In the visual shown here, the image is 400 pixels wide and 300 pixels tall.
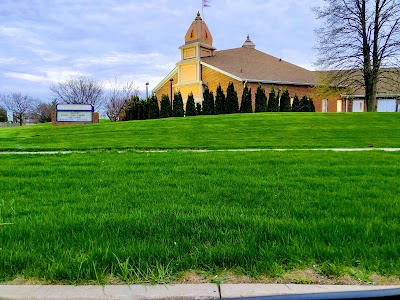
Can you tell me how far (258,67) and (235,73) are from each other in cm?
325

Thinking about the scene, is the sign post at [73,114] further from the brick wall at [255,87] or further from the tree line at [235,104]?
the brick wall at [255,87]

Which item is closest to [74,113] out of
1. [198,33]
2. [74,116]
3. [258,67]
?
[74,116]

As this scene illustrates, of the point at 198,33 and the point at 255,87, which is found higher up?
the point at 198,33

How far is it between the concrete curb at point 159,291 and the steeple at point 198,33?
106 feet

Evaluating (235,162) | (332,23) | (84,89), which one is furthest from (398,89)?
(84,89)

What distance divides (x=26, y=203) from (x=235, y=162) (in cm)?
434

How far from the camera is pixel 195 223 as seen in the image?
3.41 m

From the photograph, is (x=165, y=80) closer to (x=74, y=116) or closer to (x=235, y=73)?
(x=235, y=73)

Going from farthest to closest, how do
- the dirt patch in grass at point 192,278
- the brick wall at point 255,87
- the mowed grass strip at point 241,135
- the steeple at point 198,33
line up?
the steeple at point 198,33
the brick wall at point 255,87
the mowed grass strip at point 241,135
the dirt patch in grass at point 192,278

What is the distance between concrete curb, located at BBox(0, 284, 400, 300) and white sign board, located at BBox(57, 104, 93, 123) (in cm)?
2580

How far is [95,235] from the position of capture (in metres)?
3.11

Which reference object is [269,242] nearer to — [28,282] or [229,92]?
[28,282]

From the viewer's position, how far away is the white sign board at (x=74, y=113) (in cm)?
2627

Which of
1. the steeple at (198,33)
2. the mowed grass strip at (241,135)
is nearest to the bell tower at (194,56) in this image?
the steeple at (198,33)
